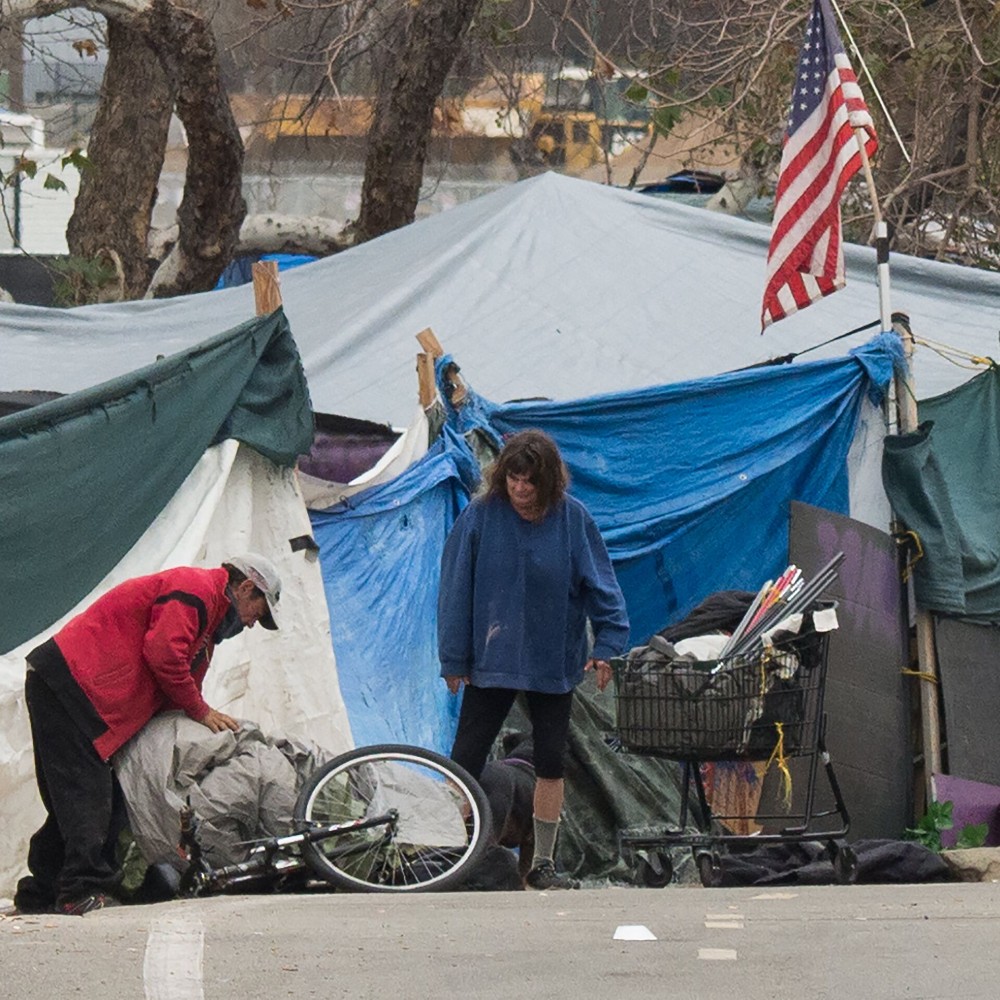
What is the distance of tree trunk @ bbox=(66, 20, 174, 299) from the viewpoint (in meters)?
15.2

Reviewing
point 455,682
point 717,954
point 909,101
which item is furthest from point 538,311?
point 717,954

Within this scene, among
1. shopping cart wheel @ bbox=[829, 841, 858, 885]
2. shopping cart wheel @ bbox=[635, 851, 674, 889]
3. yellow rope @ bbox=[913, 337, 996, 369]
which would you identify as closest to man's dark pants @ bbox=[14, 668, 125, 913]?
shopping cart wheel @ bbox=[635, 851, 674, 889]

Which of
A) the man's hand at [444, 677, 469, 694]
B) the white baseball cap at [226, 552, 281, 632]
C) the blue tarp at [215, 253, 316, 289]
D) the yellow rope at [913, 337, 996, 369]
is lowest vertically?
the man's hand at [444, 677, 469, 694]

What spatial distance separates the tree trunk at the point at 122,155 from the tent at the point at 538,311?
264cm

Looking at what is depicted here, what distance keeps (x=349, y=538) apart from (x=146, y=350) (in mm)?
3172

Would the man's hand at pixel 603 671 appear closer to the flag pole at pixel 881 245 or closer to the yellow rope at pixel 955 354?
the flag pole at pixel 881 245

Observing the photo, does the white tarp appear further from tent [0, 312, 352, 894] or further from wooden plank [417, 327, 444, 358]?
wooden plank [417, 327, 444, 358]

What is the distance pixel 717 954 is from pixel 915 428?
4679 mm

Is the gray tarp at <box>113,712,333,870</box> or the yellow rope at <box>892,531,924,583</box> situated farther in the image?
the yellow rope at <box>892,531,924,583</box>

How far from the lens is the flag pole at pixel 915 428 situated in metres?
9.29

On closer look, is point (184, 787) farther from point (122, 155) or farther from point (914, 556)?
point (122, 155)

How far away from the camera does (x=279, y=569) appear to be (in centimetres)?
854

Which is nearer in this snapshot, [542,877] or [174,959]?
[174,959]

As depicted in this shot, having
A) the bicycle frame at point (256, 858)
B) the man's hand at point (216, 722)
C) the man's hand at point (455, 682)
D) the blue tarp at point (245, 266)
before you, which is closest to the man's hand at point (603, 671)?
the man's hand at point (455, 682)
